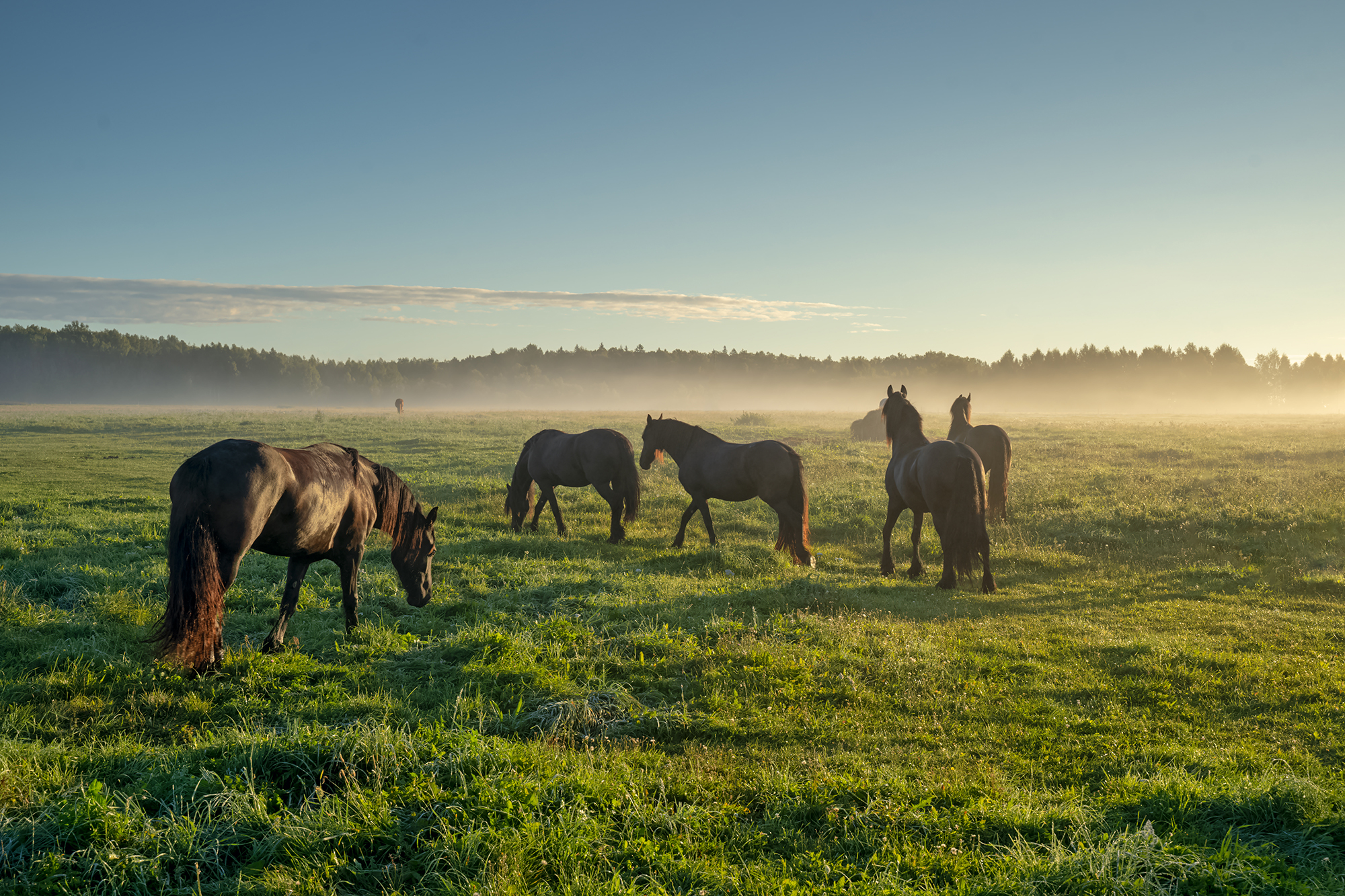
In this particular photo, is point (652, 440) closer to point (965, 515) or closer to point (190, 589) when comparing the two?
point (965, 515)

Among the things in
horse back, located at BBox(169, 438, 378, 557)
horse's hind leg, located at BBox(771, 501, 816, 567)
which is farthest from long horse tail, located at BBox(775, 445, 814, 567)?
horse back, located at BBox(169, 438, 378, 557)

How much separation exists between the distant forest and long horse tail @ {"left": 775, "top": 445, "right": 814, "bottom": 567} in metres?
82.1

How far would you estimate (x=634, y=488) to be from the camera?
13852 mm

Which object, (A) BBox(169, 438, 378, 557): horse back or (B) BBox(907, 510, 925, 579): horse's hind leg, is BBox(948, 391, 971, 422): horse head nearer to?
(B) BBox(907, 510, 925, 579): horse's hind leg

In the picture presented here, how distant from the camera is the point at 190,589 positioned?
238 inches

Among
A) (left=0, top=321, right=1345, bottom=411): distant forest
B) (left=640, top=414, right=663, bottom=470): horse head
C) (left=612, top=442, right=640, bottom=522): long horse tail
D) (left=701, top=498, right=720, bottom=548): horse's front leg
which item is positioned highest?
(left=0, top=321, right=1345, bottom=411): distant forest

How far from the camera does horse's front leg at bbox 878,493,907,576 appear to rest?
11.8m

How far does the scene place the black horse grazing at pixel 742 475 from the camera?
1249 centimetres

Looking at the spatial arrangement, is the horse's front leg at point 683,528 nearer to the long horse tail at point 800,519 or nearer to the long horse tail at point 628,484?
the long horse tail at point 628,484

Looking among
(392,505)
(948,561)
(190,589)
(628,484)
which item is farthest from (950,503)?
(190,589)

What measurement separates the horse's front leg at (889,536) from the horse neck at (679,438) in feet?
12.5

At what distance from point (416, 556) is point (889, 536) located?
743cm

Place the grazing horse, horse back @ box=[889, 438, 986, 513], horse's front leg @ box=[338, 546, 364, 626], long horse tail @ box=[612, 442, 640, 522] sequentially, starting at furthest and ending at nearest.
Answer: the grazing horse → long horse tail @ box=[612, 442, 640, 522] → horse back @ box=[889, 438, 986, 513] → horse's front leg @ box=[338, 546, 364, 626]

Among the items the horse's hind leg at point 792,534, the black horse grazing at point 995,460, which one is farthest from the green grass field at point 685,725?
the black horse grazing at point 995,460
